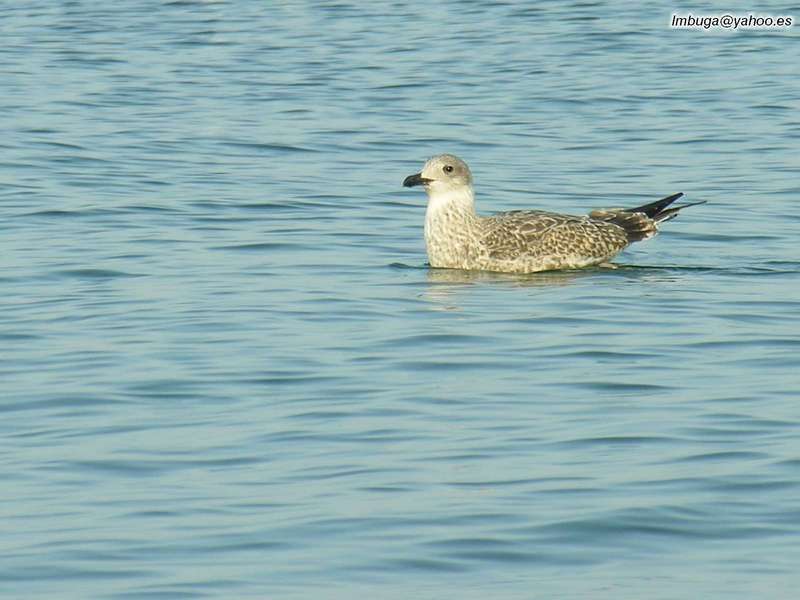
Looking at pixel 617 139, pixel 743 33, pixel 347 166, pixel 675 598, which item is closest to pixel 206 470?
pixel 675 598

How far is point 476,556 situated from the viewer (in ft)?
28.8

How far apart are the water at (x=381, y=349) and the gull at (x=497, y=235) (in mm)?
196

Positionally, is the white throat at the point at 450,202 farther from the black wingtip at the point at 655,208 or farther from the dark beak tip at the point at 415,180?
the black wingtip at the point at 655,208

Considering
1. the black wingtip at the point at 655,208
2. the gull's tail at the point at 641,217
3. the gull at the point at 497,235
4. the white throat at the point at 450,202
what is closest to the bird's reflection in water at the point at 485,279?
the gull at the point at 497,235

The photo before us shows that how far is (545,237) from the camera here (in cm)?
1688

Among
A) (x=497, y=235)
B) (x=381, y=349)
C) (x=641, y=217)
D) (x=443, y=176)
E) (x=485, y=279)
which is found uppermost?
(x=443, y=176)

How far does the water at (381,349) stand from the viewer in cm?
891

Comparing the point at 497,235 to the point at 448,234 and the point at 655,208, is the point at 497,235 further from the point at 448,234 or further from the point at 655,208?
the point at 655,208

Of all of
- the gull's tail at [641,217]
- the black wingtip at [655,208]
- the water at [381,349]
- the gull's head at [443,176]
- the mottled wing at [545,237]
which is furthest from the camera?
the black wingtip at [655,208]

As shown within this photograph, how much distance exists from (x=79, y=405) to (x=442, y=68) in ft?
64.1

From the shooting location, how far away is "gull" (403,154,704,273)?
16844 millimetres

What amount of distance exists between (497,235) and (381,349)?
12.3 ft

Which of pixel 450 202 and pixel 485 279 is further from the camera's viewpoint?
pixel 450 202

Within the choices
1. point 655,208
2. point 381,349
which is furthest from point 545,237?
point 381,349
